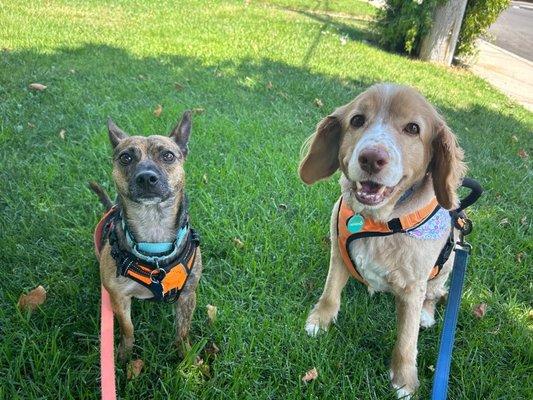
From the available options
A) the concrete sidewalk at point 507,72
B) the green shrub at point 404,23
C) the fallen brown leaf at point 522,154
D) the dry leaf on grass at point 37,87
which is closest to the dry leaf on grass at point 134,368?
the dry leaf on grass at point 37,87

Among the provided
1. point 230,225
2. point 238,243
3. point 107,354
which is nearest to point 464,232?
point 238,243

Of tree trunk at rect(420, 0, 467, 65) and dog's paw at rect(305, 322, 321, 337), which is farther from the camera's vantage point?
tree trunk at rect(420, 0, 467, 65)

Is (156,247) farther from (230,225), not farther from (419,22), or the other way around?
(419,22)

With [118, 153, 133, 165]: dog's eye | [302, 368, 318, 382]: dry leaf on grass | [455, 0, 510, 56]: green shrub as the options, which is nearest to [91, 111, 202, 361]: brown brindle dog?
[118, 153, 133, 165]: dog's eye

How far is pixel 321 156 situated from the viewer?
278cm

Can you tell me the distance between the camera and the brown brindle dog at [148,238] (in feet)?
7.95

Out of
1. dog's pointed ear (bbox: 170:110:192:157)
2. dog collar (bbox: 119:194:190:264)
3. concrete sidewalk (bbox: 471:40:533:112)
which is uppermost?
dog's pointed ear (bbox: 170:110:192:157)

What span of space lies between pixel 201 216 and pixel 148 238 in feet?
4.50

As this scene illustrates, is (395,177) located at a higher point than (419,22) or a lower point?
higher

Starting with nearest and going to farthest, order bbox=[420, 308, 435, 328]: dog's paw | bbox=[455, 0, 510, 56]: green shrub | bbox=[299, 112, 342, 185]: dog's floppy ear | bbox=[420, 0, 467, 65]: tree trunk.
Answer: bbox=[299, 112, 342, 185]: dog's floppy ear
bbox=[420, 308, 435, 328]: dog's paw
bbox=[420, 0, 467, 65]: tree trunk
bbox=[455, 0, 510, 56]: green shrub

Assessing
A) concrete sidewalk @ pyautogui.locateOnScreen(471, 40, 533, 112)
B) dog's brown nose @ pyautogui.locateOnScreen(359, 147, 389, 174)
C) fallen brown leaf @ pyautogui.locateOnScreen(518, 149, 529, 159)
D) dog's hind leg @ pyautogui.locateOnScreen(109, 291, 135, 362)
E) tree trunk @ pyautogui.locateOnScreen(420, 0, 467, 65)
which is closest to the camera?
dog's brown nose @ pyautogui.locateOnScreen(359, 147, 389, 174)

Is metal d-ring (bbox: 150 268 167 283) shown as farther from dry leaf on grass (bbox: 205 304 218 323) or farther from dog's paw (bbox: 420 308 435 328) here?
dog's paw (bbox: 420 308 435 328)

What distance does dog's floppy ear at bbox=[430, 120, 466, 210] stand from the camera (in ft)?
7.79

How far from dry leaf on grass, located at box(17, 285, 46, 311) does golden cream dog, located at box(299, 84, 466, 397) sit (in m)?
1.78
